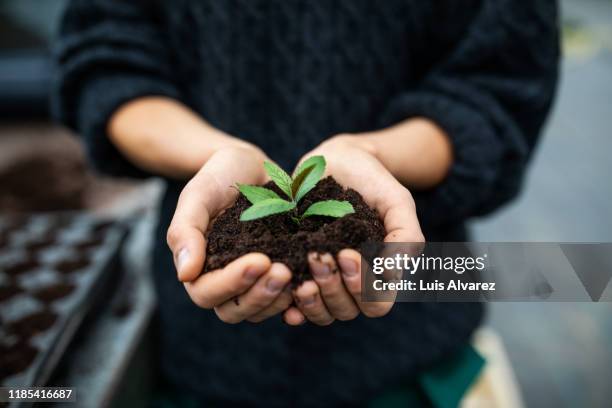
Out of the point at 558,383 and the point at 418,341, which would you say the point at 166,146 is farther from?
the point at 558,383

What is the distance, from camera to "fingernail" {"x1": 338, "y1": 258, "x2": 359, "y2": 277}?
1.97 ft

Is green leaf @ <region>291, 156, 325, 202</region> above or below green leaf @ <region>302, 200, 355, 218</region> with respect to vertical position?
above

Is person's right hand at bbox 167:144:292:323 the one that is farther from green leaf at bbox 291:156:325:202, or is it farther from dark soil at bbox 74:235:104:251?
dark soil at bbox 74:235:104:251

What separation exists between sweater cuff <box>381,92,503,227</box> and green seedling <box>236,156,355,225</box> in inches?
15.3

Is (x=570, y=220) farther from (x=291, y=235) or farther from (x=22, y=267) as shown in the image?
(x=22, y=267)

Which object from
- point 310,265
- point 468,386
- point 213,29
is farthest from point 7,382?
point 468,386

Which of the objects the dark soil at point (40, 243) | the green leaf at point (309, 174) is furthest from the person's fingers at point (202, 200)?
the dark soil at point (40, 243)

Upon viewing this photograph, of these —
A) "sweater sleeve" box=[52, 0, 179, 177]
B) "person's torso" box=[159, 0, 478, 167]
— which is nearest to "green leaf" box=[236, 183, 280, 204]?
"person's torso" box=[159, 0, 478, 167]

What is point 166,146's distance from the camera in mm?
961

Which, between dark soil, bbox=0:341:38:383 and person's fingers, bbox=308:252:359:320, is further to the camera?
dark soil, bbox=0:341:38:383

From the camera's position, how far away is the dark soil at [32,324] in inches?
40.5

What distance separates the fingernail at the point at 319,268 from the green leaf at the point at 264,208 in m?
0.09

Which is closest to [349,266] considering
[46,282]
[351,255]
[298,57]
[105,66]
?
[351,255]

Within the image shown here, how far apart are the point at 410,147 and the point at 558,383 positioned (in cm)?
150
